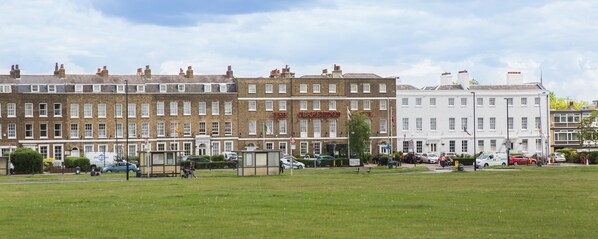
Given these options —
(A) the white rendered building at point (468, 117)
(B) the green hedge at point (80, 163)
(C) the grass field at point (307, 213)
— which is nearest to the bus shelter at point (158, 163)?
(B) the green hedge at point (80, 163)

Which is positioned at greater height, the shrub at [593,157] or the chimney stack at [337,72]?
the chimney stack at [337,72]

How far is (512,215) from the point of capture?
32.6 m

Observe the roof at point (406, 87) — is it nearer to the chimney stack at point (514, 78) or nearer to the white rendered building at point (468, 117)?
the white rendered building at point (468, 117)

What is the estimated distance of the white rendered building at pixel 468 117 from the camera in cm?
12275

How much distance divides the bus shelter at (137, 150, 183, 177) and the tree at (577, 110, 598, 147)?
2731 inches

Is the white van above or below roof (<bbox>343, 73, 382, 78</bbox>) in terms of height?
below

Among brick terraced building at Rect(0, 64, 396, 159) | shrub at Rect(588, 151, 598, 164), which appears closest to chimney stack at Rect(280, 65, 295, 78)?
brick terraced building at Rect(0, 64, 396, 159)

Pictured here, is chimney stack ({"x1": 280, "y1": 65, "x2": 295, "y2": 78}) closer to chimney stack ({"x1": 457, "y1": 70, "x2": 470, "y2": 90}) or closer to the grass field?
chimney stack ({"x1": 457, "y1": 70, "x2": 470, "y2": 90})

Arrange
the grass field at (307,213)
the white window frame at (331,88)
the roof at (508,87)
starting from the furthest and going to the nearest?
the roof at (508,87)
the white window frame at (331,88)
the grass field at (307,213)

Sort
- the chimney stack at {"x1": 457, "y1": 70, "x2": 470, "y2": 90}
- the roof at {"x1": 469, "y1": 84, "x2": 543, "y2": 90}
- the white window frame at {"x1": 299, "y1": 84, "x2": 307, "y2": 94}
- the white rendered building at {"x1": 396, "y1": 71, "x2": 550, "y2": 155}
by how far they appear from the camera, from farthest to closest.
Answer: the roof at {"x1": 469, "y1": 84, "x2": 543, "y2": 90} < the chimney stack at {"x1": 457, "y1": 70, "x2": 470, "y2": 90} < the white rendered building at {"x1": 396, "y1": 71, "x2": 550, "y2": 155} < the white window frame at {"x1": 299, "y1": 84, "x2": 307, "y2": 94}

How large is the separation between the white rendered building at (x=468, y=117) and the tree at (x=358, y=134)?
9.98m

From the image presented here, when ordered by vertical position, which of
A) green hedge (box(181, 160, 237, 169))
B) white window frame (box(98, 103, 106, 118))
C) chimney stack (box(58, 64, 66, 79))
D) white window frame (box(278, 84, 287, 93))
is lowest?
green hedge (box(181, 160, 237, 169))

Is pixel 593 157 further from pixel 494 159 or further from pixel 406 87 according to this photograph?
pixel 406 87

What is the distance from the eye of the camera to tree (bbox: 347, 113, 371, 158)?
367 ft
